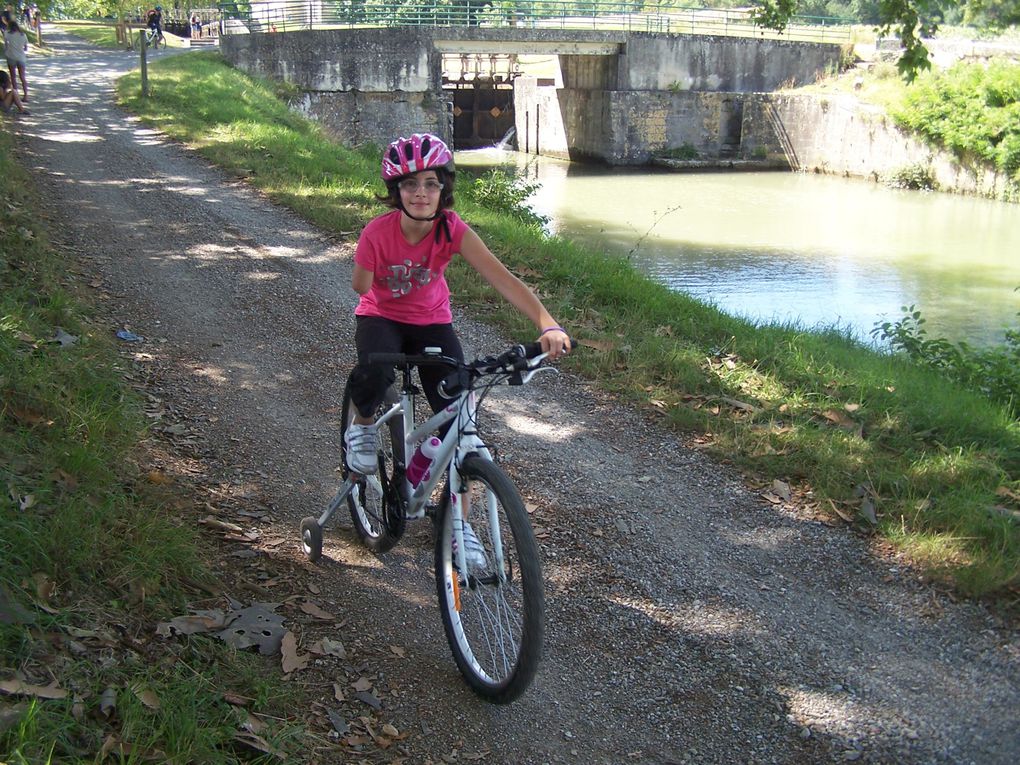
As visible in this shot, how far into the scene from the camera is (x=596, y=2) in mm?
39719

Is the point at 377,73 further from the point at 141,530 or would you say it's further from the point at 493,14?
the point at 141,530

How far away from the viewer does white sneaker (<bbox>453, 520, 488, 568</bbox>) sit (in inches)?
133

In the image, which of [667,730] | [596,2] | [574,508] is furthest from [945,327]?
[596,2]

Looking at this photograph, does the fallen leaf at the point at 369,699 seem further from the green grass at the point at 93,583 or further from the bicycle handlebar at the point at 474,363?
the bicycle handlebar at the point at 474,363

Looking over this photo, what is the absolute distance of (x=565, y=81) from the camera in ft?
130

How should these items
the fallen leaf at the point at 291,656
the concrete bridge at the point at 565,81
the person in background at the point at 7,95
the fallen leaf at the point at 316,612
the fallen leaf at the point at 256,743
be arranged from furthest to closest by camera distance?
the concrete bridge at the point at 565,81 < the person in background at the point at 7,95 < the fallen leaf at the point at 316,612 < the fallen leaf at the point at 291,656 < the fallen leaf at the point at 256,743

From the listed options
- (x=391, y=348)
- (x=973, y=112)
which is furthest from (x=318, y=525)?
(x=973, y=112)

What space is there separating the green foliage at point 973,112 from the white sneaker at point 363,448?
27.2 m

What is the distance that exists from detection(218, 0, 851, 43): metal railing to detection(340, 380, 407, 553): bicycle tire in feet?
96.3

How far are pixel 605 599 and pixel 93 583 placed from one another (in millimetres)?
2113

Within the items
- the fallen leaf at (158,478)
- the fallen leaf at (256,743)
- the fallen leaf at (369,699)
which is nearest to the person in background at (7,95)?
the fallen leaf at (158,478)

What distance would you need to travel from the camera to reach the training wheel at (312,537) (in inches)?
168

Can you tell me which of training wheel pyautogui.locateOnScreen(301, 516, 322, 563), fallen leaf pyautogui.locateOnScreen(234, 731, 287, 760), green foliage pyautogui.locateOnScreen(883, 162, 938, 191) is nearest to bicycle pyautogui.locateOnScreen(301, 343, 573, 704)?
training wheel pyautogui.locateOnScreen(301, 516, 322, 563)

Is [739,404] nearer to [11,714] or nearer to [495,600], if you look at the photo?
[495,600]
